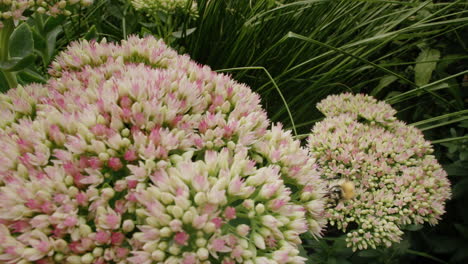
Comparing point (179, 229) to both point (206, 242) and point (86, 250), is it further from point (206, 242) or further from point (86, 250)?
point (86, 250)

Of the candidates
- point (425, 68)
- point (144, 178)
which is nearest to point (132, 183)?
point (144, 178)

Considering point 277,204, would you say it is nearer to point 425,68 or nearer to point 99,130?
point 99,130

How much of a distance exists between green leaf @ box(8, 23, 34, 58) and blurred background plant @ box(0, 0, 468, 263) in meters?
0.47

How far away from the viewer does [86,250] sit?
2.20ft

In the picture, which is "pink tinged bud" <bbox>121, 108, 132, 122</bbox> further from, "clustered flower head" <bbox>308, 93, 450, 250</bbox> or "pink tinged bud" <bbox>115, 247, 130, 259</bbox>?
"clustered flower head" <bbox>308, 93, 450, 250</bbox>

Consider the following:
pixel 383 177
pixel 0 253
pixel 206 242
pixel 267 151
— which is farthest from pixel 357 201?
pixel 0 253

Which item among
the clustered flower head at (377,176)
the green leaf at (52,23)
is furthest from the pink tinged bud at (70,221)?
the clustered flower head at (377,176)

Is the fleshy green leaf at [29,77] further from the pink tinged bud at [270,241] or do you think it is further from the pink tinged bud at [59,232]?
the pink tinged bud at [270,241]

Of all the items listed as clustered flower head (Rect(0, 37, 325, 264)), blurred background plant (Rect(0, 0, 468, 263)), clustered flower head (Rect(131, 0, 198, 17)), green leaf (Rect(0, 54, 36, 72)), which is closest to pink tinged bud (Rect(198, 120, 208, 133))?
clustered flower head (Rect(0, 37, 325, 264))

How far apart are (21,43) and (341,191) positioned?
103cm

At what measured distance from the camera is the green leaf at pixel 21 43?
1.04m

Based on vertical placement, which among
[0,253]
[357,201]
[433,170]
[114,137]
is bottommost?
[0,253]

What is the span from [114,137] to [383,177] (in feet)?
3.31

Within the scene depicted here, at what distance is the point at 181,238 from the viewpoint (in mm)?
650
